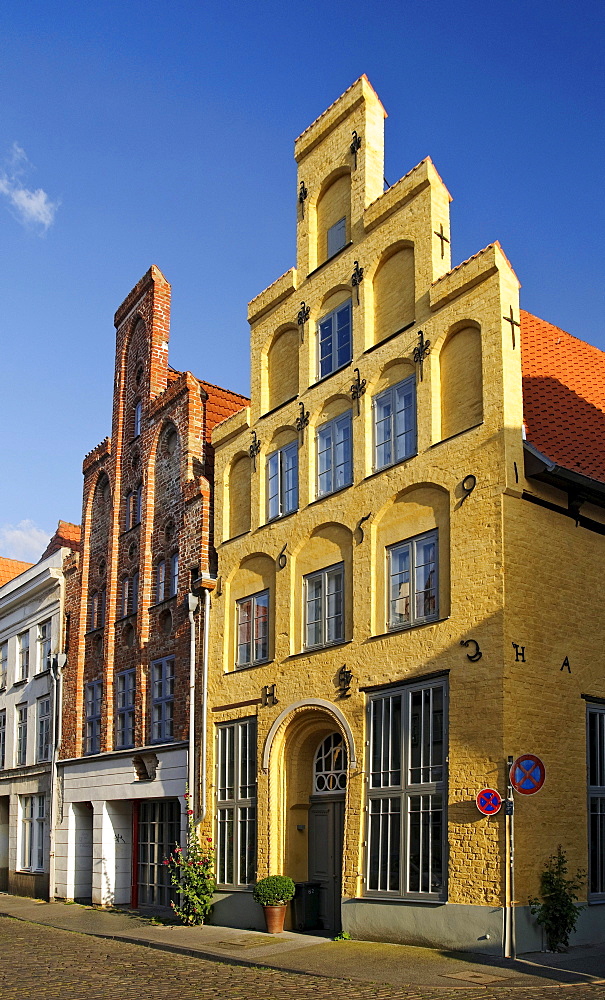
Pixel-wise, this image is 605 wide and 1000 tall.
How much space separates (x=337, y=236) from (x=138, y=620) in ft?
33.7

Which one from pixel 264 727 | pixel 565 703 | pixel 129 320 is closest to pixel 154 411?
pixel 129 320

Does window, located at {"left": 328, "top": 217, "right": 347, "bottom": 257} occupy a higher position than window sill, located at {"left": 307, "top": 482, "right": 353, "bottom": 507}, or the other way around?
window, located at {"left": 328, "top": 217, "right": 347, "bottom": 257}

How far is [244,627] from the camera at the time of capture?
21906mm

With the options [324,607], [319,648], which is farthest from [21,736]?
[324,607]

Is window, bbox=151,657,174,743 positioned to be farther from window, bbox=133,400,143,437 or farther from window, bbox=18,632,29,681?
window, bbox=18,632,29,681

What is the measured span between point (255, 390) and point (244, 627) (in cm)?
493

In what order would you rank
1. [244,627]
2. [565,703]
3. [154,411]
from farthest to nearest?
[154,411], [244,627], [565,703]

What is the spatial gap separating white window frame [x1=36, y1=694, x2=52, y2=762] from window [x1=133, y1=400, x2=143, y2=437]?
863cm

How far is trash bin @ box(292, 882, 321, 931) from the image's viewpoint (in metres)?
18.8

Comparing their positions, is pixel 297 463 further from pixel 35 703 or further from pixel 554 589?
pixel 35 703

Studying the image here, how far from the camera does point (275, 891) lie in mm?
18484

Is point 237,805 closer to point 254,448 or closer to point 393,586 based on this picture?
point 393,586

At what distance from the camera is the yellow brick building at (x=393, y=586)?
1562 centimetres

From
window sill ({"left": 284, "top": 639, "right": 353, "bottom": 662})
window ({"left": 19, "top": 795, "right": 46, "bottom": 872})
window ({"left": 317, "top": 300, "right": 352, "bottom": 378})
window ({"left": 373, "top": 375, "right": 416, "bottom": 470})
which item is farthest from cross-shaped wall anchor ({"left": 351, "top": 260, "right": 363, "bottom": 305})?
window ({"left": 19, "top": 795, "right": 46, "bottom": 872})
